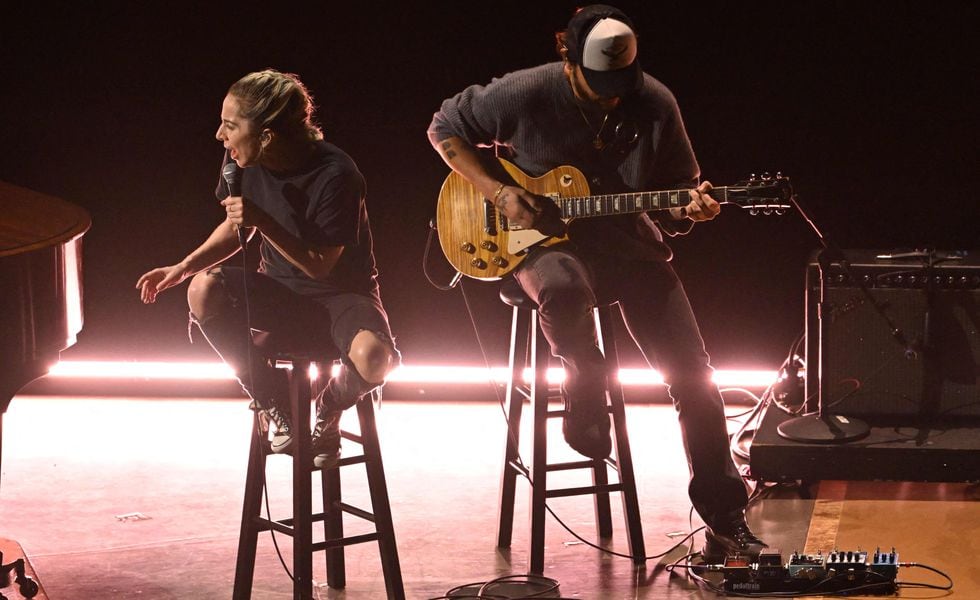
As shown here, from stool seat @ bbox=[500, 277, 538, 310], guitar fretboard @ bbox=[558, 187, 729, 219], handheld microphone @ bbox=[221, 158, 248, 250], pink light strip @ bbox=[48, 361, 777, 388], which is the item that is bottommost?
pink light strip @ bbox=[48, 361, 777, 388]

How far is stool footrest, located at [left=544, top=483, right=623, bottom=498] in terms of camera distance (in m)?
4.66

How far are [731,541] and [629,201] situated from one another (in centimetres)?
115

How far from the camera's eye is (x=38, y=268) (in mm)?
3945

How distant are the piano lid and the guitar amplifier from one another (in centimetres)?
279

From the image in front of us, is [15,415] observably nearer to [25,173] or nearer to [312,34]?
[25,173]

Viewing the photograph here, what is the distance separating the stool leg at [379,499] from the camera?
4.14 meters

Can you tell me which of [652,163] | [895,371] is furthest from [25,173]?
[895,371]

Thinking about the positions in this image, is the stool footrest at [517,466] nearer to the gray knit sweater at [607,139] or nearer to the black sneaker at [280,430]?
the gray knit sweater at [607,139]

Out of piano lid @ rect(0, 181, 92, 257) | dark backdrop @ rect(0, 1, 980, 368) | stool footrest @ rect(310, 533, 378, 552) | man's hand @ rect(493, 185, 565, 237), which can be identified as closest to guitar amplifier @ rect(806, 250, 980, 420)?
dark backdrop @ rect(0, 1, 980, 368)

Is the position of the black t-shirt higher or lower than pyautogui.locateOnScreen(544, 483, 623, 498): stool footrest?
higher

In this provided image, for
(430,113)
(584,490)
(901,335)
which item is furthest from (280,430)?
(430,113)

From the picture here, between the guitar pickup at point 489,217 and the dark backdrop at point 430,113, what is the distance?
190 centimetres

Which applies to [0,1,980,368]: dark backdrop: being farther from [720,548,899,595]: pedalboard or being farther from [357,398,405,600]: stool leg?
[720,548,899,595]: pedalboard

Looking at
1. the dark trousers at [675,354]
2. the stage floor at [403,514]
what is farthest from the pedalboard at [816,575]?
the dark trousers at [675,354]
